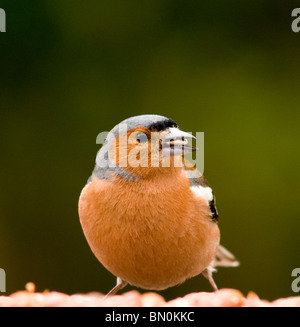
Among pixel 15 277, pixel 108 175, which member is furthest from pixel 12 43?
pixel 108 175

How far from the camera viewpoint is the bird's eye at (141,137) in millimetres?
1375

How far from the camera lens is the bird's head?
1353 millimetres

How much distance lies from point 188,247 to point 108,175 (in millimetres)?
298
